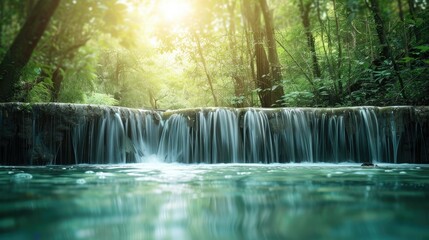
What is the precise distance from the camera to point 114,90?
79.5 feet

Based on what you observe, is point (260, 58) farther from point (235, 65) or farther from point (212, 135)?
point (212, 135)

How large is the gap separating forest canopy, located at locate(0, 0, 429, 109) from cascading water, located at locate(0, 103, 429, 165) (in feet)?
3.28

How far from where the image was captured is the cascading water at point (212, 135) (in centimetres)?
787

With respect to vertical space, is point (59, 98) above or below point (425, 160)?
above

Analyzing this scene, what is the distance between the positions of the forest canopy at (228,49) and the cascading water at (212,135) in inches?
39.4

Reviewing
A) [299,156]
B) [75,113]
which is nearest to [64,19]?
[75,113]

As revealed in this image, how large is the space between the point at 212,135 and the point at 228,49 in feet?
26.0

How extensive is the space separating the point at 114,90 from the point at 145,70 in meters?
3.12

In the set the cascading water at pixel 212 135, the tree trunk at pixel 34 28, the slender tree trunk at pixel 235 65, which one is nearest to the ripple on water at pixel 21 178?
the tree trunk at pixel 34 28

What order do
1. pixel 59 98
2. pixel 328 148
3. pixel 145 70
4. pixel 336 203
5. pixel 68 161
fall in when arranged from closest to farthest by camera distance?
pixel 336 203, pixel 68 161, pixel 328 148, pixel 59 98, pixel 145 70

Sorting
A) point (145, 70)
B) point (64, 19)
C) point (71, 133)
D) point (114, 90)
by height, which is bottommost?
point (71, 133)

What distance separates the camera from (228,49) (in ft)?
52.6

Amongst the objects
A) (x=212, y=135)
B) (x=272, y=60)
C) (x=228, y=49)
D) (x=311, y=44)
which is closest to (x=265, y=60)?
(x=272, y=60)

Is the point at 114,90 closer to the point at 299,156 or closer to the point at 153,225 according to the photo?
the point at 299,156
